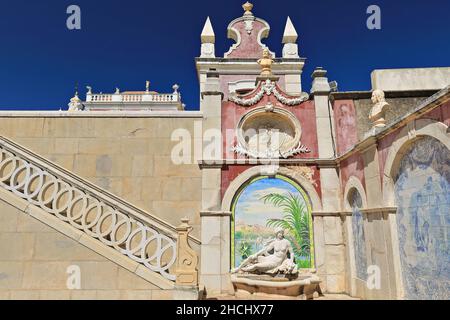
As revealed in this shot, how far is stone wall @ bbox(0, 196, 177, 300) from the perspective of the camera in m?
6.27

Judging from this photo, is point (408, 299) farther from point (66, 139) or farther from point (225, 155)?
point (66, 139)

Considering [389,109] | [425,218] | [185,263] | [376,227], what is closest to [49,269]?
[185,263]

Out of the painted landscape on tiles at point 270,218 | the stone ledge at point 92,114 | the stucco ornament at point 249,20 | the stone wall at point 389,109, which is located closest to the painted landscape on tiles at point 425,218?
the painted landscape on tiles at point 270,218

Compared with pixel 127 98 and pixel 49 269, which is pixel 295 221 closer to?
pixel 49 269

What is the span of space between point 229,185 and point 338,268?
3923 millimetres

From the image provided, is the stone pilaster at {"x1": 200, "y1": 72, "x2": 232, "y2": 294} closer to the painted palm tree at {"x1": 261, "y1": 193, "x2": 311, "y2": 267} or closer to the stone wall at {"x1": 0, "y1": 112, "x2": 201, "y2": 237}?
the stone wall at {"x1": 0, "y1": 112, "x2": 201, "y2": 237}

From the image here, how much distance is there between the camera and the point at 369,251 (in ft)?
23.8

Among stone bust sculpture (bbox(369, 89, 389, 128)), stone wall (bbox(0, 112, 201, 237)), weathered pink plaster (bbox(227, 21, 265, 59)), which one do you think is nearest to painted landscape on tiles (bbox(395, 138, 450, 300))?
stone bust sculpture (bbox(369, 89, 389, 128))

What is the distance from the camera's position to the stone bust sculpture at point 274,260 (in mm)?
7824

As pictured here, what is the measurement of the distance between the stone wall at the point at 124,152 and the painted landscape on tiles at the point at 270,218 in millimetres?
1360

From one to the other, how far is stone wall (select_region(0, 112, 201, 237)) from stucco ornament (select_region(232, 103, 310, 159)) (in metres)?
1.58

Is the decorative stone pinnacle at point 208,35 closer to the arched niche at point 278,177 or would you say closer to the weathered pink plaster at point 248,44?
the weathered pink plaster at point 248,44

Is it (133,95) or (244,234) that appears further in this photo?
(133,95)

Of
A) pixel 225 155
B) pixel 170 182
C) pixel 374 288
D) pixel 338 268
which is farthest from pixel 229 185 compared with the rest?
pixel 374 288
